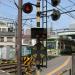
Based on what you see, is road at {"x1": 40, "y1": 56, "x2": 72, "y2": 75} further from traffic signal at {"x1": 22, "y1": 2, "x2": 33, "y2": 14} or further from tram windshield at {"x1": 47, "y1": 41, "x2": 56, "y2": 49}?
tram windshield at {"x1": 47, "y1": 41, "x2": 56, "y2": 49}

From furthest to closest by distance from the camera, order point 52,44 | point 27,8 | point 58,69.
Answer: point 52,44 < point 58,69 < point 27,8

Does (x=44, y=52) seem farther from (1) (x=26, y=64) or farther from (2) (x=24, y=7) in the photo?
(1) (x=26, y=64)

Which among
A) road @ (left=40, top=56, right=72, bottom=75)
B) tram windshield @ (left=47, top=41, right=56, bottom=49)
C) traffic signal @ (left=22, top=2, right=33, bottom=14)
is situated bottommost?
road @ (left=40, top=56, right=72, bottom=75)

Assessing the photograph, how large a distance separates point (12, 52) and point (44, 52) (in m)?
36.2

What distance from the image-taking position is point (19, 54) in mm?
13492

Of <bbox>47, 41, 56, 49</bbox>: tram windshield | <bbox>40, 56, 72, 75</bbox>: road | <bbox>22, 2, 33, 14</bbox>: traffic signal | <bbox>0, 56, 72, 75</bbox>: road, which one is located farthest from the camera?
<bbox>47, 41, 56, 49</bbox>: tram windshield

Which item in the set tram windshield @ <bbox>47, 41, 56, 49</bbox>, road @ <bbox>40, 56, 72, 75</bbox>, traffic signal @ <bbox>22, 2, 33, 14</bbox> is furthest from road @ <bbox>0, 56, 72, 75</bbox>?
tram windshield @ <bbox>47, 41, 56, 49</bbox>

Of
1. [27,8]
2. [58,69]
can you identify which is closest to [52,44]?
[58,69]

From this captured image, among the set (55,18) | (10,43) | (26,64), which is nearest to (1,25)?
(10,43)

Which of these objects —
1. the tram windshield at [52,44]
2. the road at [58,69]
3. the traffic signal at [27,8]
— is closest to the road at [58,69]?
the road at [58,69]

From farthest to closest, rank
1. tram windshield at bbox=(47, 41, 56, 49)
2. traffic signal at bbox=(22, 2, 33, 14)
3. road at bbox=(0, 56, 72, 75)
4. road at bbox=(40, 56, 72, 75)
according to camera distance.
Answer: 1. tram windshield at bbox=(47, 41, 56, 49)
2. road at bbox=(40, 56, 72, 75)
3. road at bbox=(0, 56, 72, 75)
4. traffic signal at bbox=(22, 2, 33, 14)

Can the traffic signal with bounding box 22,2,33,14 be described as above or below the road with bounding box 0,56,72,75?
above

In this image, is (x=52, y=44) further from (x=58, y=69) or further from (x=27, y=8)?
(x=27, y=8)

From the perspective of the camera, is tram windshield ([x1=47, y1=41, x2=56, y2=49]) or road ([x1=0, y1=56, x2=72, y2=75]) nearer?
road ([x1=0, y1=56, x2=72, y2=75])
